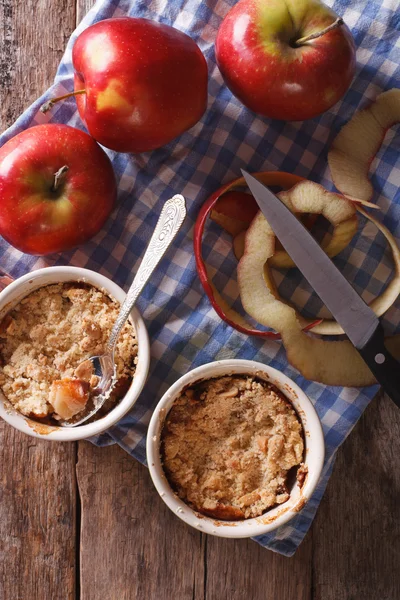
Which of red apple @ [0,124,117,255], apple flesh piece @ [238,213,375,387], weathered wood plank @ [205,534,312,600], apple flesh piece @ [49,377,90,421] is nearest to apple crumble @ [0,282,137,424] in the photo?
apple flesh piece @ [49,377,90,421]

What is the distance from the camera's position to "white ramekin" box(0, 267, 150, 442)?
1.12 metres

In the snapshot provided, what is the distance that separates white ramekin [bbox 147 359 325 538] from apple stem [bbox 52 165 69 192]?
0.40m

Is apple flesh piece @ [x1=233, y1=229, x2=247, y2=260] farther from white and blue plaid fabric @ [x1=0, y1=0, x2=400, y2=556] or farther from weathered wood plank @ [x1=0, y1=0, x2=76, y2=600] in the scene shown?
→ weathered wood plank @ [x1=0, y1=0, x2=76, y2=600]

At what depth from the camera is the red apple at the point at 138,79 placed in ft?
3.60

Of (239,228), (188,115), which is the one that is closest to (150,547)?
(239,228)

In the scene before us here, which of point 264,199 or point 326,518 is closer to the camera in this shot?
point 264,199

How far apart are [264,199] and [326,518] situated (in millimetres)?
647

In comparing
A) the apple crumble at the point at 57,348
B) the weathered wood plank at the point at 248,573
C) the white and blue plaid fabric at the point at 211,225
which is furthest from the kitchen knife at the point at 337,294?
the weathered wood plank at the point at 248,573

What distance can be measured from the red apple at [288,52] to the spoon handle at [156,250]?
0.25 m

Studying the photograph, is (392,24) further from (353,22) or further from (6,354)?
(6,354)

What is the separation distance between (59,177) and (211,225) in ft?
0.99

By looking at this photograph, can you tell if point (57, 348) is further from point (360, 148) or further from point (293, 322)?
point (360, 148)

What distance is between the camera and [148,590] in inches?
51.0

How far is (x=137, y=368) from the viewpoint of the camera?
1.14m
